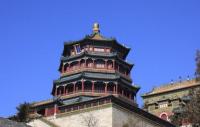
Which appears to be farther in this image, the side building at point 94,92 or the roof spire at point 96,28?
the roof spire at point 96,28

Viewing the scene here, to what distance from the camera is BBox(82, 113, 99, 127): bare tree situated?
163 ft

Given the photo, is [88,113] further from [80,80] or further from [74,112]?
[80,80]

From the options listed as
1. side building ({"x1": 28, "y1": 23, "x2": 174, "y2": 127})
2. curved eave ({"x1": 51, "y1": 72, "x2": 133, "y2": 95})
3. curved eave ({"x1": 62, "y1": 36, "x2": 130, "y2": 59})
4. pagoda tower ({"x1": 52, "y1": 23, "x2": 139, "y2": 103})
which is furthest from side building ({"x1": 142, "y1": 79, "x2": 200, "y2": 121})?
curved eave ({"x1": 62, "y1": 36, "x2": 130, "y2": 59})

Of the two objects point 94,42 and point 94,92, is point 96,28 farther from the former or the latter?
point 94,92

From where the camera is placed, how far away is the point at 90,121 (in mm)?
49750

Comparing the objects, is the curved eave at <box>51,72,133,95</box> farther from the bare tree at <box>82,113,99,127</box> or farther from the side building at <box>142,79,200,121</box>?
the side building at <box>142,79,200,121</box>

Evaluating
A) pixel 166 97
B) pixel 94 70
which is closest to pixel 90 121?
pixel 94 70

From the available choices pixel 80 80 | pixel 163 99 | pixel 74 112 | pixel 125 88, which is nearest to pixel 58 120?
pixel 74 112

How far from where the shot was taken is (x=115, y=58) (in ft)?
191

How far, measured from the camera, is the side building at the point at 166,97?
6438cm

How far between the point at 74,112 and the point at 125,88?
7930 mm

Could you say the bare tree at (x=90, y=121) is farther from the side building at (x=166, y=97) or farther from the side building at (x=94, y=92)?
the side building at (x=166, y=97)

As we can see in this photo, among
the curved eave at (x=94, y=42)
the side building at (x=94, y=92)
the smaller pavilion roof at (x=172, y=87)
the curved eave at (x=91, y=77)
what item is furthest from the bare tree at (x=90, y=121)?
the smaller pavilion roof at (x=172, y=87)

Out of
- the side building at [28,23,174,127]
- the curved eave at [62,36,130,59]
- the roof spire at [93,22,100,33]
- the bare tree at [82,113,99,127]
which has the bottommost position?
the bare tree at [82,113,99,127]
